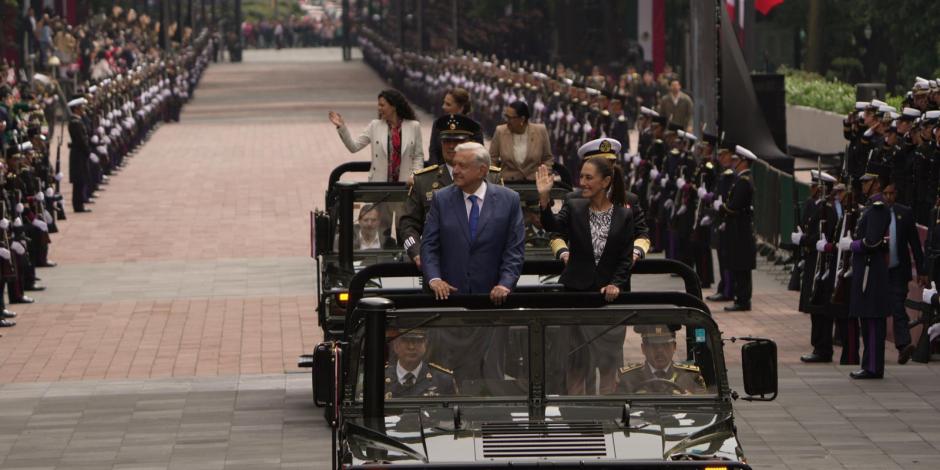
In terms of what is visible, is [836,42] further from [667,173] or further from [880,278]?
[880,278]

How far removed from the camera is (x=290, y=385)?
15.8 meters

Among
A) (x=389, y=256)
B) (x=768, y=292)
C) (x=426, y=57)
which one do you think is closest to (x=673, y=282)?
(x=768, y=292)

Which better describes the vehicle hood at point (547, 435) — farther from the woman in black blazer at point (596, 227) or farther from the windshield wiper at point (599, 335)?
the woman in black blazer at point (596, 227)

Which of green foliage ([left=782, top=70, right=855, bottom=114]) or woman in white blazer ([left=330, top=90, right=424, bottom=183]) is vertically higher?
woman in white blazer ([left=330, top=90, right=424, bottom=183])

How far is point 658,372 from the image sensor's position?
28.9ft

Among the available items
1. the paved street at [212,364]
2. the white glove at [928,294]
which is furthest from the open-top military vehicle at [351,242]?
the white glove at [928,294]

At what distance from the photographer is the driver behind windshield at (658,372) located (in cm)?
869

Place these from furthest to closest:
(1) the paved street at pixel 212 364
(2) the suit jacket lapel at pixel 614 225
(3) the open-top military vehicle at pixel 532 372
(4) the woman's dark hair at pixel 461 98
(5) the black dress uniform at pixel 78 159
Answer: (5) the black dress uniform at pixel 78 159, (4) the woman's dark hair at pixel 461 98, (1) the paved street at pixel 212 364, (2) the suit jacket lapel at pixel 614 225, (3) the open-top military vehicle at pixel 532 372

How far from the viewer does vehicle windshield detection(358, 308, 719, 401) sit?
859cm

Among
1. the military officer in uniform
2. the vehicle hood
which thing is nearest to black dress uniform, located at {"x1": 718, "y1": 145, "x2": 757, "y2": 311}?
the military officer in uniform

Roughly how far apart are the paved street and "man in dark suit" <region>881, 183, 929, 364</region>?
61 cm

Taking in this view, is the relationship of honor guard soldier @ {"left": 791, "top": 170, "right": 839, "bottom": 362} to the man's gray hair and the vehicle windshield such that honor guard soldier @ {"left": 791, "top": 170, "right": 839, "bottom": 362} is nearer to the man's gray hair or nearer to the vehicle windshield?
the man's gray hair

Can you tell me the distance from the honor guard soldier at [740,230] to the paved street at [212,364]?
0.32 m

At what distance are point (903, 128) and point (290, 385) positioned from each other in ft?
25.8
